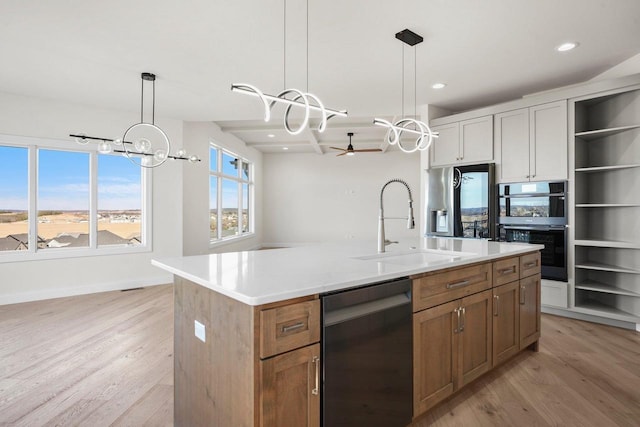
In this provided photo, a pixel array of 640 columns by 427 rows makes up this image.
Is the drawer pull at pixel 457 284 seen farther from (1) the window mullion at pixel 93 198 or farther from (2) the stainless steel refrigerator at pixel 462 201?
(1) the window mullion at pixel 93 198

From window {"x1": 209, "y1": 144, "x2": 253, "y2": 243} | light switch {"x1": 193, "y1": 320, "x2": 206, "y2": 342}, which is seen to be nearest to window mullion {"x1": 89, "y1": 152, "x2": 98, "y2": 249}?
window {"x1": 209, "y1": 144, "x2": 253, "y2": 243}

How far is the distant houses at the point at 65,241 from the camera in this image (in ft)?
14.1

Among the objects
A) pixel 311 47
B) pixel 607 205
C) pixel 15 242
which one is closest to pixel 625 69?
pixel 607 205

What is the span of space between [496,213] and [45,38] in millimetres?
4953

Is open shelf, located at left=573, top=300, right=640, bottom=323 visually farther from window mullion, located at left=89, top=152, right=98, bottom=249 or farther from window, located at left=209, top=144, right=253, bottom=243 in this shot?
window mullion, located at left=89, top=152, right=98, bottom=249

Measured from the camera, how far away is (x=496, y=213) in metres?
4.04

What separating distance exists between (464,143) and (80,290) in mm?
5701

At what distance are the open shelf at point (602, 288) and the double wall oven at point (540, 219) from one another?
8.2 inches

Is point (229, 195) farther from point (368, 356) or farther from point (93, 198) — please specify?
point (368, 356)

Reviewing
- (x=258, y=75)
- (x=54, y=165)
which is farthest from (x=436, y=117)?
(x=54, y=165)

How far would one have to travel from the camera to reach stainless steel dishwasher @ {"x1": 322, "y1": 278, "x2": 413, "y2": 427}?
1.35m

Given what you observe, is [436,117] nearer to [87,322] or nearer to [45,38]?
[45,38]

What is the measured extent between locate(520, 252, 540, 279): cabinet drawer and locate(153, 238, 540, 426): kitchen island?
0.9 inches

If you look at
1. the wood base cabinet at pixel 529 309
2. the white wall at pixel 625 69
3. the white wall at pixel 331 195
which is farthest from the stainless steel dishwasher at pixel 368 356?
the white wall at pixel 331 195
